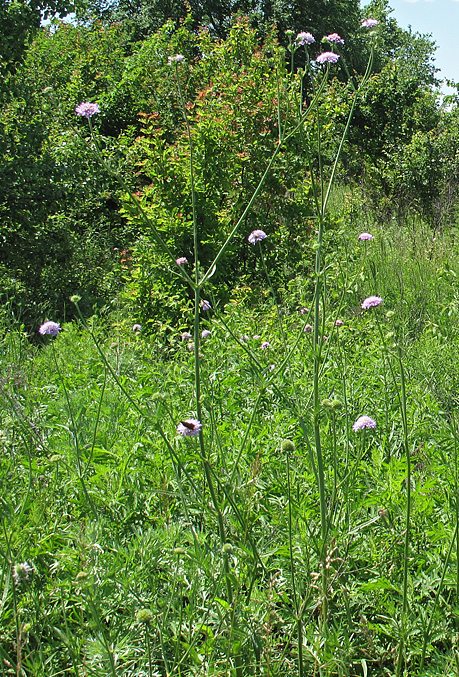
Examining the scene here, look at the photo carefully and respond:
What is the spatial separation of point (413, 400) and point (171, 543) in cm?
138

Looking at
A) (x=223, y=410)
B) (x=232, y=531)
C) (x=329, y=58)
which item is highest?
(x=329, y=58)

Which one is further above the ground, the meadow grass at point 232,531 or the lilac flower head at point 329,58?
the lilac flower head at point 329,58

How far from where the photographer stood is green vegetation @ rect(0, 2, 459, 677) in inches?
55.4

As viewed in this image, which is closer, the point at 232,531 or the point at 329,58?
the point at 232,531

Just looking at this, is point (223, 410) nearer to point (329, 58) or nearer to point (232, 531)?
point (232, 531)

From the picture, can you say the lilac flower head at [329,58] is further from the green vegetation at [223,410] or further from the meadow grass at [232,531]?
the meadow grass at [232,531]

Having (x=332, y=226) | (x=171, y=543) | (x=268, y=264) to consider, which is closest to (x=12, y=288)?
(x=268, y=264)

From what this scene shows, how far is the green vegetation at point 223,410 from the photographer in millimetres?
1408

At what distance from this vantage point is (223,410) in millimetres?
2682

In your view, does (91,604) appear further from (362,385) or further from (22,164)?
(22,164)

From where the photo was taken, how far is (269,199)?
5.45 metres

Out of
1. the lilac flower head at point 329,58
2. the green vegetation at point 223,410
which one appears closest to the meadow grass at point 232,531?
the green vegetation at point 223,410

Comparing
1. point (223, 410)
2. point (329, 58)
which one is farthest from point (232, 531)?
point (329, 58)

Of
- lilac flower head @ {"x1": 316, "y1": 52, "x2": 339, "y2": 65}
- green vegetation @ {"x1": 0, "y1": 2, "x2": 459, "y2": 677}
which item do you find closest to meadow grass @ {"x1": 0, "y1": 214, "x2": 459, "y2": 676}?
green vegetation @ {"x1": 0, "y1": 2, "x2": 459, "y2": 677}
